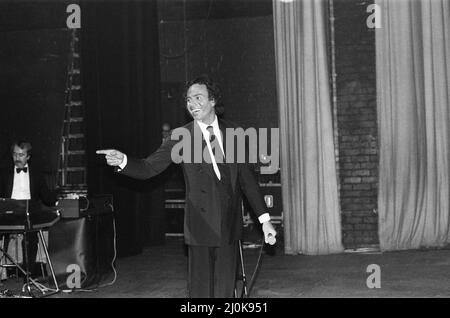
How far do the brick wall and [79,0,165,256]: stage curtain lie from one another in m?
2.85

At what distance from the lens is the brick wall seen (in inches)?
332

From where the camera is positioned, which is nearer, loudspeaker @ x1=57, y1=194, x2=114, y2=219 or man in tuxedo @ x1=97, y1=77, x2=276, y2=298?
man in tuxedo @ x1=97, y1=77, x2=276, y2=298

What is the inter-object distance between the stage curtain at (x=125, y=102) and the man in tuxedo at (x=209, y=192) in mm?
4687

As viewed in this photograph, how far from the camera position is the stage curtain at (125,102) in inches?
348

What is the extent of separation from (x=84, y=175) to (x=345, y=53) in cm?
373

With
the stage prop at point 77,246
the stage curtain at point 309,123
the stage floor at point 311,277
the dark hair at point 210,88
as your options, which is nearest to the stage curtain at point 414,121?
the stage floor at point 311,277

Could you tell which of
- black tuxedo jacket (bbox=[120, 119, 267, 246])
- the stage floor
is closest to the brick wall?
the stage floor

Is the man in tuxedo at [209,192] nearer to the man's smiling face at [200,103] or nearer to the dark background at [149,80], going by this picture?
the man's smiling face at [200,103]

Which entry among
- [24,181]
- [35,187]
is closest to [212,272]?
[35,187]

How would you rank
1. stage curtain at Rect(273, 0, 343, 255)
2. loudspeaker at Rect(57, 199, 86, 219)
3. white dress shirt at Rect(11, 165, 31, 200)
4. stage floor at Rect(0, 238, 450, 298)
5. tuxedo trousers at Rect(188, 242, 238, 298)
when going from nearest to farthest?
1. tuxedo trousers at Rect(188, 242, 238, 298)
2. stage floor at Rect(0, 238, 450, 298)
3. loudspeaker at Rect(57, 199, 86, 219)
4. white dress shirt at Rect(11, 165, 31, 200)
5. stage curtain at Rect(273, 0, 343, 255)

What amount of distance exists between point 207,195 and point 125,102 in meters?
5.67

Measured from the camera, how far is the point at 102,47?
9.08 meters

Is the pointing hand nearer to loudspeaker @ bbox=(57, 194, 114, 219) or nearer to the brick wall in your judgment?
loudspeaker @ bbox=(57, 194, 114, 219)
